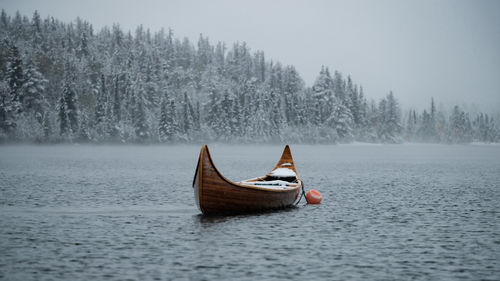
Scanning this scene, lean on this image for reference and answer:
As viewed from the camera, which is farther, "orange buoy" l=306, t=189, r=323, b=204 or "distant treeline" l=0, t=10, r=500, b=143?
"distant treeline" l=0, t=10, r=500, b=143

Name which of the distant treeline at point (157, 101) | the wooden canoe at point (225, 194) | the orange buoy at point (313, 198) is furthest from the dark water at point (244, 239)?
the distant treeline at point (157, 101)

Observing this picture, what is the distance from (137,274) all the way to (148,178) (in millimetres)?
29995

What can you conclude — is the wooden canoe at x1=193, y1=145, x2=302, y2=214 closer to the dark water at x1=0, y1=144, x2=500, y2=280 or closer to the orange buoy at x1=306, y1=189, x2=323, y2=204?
the dark water at x1=0, y1=144, x2=500, y2=280

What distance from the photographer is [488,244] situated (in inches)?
666

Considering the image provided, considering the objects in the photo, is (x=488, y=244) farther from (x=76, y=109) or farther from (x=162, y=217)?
(x=76, y=109)

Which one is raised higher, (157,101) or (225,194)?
(157,101)

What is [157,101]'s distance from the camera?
153 metres

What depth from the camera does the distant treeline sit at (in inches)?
4892

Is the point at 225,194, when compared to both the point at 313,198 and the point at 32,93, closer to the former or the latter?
the point at 313,198

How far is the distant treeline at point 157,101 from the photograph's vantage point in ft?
408

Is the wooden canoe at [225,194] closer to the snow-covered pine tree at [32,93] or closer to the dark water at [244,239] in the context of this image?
the dark water at [244,239]

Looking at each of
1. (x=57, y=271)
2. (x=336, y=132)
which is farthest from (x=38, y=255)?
(x=336, y=132)

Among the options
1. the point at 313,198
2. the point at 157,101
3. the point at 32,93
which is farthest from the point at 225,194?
the point at 157,101

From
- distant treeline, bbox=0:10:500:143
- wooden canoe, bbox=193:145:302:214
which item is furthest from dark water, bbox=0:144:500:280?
distant treeline, bbox=0:10:500:143
